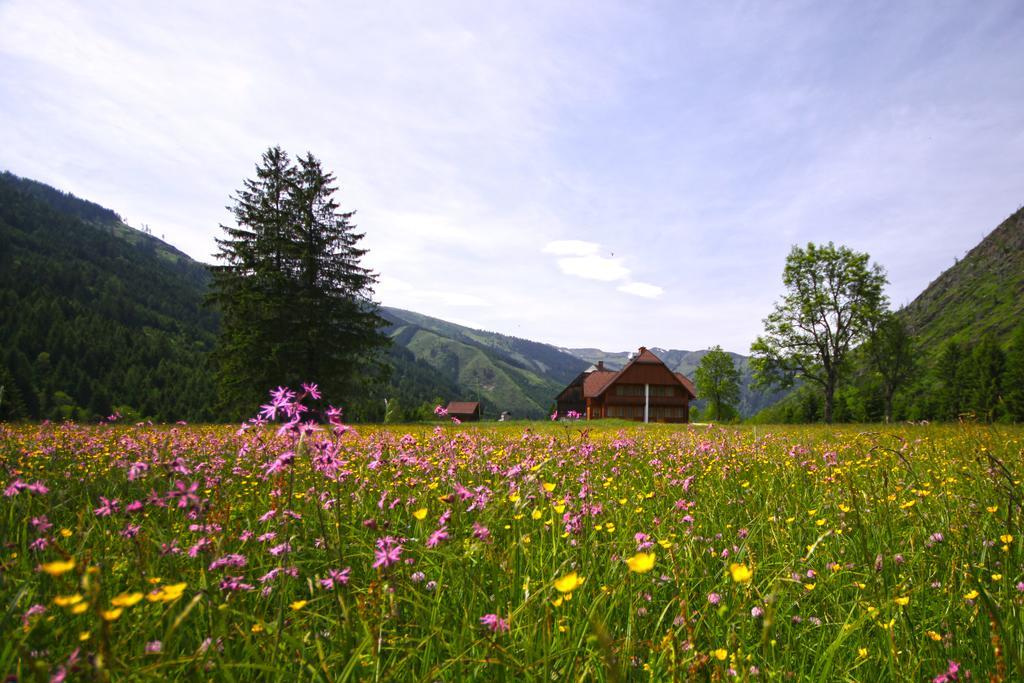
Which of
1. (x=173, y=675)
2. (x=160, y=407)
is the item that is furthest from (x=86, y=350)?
(x=173, y=675)

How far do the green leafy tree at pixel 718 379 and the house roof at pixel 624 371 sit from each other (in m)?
12.2

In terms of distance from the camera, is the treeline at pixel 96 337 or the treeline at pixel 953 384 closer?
the treeline at pixel 953 384

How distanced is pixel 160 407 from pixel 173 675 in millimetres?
119822

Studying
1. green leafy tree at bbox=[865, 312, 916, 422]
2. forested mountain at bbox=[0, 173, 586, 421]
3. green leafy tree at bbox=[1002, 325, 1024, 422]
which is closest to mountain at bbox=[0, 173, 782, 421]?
forested mountain at bbox=[0, 173, 586, 421]

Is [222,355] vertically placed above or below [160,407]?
above

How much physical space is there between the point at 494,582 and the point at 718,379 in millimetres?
79442

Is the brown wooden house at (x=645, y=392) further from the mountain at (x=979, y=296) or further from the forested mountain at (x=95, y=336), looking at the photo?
the mountain at (x=979, y=296)

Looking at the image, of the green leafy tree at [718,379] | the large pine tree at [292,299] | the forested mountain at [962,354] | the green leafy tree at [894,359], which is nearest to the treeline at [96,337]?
the large pine tree at [292,299]

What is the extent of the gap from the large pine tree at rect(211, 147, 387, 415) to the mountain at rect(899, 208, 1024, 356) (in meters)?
129

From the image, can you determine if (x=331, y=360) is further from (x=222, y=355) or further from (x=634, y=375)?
(x=634, y=375)

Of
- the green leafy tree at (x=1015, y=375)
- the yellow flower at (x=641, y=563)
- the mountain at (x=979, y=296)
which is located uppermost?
the mountain at (x=979, y=296)

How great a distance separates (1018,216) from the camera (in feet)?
542

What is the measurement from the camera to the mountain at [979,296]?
12200 centimetres

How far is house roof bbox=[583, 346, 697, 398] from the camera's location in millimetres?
58594
